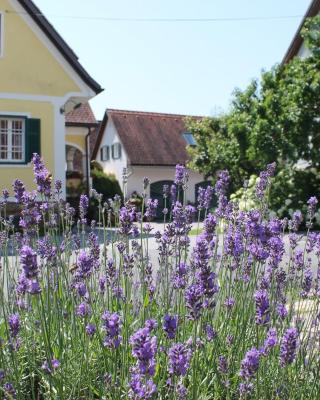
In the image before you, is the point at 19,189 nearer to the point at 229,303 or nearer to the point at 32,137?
the point at 229,303

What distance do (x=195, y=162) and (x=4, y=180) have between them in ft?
21.0

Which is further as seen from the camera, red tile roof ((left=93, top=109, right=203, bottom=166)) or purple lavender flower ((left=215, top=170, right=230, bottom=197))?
red tile roof ((left=93, top=109, right=203, bottom=166))

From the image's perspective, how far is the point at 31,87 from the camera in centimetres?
1509

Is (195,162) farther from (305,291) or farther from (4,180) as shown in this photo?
(305,291)

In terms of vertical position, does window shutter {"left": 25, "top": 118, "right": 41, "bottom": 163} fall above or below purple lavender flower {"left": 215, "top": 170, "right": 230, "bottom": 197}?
above

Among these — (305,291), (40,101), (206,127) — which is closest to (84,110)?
(206,127)

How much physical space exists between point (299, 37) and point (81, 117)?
9.64 metres

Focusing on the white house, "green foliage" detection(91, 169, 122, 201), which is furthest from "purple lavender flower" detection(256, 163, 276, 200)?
the white house

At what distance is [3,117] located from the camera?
1475cm

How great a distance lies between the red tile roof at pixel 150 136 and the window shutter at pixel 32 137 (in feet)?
45.9

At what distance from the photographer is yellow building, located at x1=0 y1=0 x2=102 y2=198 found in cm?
1482

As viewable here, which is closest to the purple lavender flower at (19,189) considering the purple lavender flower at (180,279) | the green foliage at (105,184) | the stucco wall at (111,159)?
the purple lavender flower at (180,279)

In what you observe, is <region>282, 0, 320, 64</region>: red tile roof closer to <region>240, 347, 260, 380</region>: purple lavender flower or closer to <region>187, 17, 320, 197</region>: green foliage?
<region>187, 17, 320, 197</region>: green foliage

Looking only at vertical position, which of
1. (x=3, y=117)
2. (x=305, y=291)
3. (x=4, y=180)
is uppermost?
(x=3, y=117)
